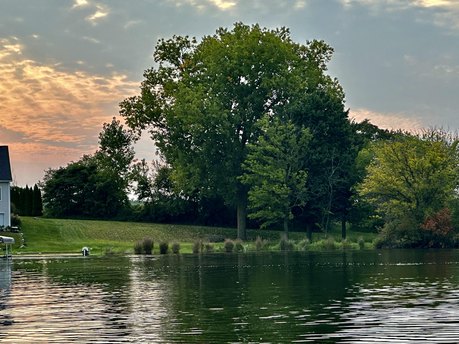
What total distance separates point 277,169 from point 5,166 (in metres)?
34.1

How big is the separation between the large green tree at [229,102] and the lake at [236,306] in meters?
48.9

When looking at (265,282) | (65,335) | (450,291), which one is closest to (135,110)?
(265,282)

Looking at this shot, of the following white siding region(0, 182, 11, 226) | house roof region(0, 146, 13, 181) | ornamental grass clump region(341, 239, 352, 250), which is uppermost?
house roof region(0, 146, 13, 181)

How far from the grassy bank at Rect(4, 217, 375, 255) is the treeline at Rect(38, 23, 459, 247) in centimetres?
489

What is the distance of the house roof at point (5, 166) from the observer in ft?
325

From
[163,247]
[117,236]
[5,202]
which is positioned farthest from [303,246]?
[5,202]

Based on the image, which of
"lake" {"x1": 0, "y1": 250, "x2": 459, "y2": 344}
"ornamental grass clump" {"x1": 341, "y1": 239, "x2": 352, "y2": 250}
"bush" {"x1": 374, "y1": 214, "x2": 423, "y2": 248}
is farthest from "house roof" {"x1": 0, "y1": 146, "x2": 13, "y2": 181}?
"lake" {"x1": 0, "y1": 250, "x2": 459, "y2": 344}

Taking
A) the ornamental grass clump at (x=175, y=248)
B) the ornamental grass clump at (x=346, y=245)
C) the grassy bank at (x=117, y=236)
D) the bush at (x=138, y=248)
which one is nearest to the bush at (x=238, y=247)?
the grassy bank at (x=117, y=236)

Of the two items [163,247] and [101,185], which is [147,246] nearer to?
[163,247]

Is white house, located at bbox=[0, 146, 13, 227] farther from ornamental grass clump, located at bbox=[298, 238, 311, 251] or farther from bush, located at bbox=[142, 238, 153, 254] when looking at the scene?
ornamental grass clump, located at bbox=[298, 238, 311, 251]

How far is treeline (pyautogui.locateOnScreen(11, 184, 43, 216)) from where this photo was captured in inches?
4409

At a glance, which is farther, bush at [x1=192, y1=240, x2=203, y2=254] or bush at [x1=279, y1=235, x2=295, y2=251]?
bush at [x1=279, y1=235, x2=295, y2=251]

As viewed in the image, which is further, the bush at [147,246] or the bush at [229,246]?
the bush at [229,246]

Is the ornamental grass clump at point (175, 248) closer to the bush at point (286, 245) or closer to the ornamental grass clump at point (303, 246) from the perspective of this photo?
the bush at point (286, 245)
